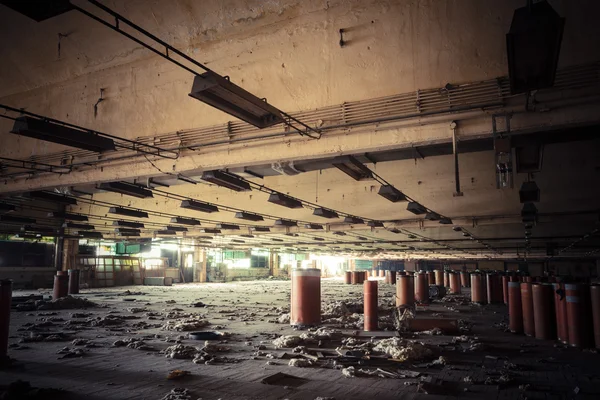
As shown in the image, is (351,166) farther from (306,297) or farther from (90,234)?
(90,234)

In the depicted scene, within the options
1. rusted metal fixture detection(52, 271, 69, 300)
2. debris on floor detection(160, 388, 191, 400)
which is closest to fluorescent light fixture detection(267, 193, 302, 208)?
debris on floor detection(160, 388, 191, 400)

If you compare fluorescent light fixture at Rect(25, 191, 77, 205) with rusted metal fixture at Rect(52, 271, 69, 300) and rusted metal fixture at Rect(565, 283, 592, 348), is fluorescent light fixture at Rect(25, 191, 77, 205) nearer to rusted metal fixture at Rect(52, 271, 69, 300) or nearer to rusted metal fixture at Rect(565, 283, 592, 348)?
rusted metal fixture at Rect(52, 271, 69, 300)

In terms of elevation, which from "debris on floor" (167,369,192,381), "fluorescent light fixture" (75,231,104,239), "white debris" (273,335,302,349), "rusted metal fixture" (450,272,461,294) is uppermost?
"fluorescent light fixture" (75,231,104,239)

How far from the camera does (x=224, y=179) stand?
7.94 metres

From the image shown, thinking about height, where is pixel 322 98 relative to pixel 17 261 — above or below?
above

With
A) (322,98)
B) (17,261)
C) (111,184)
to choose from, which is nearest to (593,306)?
(322,98)

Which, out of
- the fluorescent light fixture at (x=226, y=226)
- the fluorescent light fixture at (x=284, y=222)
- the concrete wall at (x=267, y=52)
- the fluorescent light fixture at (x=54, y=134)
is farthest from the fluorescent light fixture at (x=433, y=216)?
the fluorescent light fixture at (x=54, y=134)

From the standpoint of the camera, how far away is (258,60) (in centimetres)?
655

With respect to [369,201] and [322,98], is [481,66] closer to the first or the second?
[322,98]

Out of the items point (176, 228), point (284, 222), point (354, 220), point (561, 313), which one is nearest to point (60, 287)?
point (176, 228)

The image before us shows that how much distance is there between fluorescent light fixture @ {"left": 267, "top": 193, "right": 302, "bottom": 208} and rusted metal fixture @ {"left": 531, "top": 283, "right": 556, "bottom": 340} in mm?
6443

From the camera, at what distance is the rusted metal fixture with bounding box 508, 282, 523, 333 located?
7.45 m

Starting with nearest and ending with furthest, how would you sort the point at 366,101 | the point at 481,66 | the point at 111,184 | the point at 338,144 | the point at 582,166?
the point at 481,66 → the point at 366,101 → the point at 338,144 → the point at 582,166 → the point at 111,184

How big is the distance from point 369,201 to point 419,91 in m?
6.85
